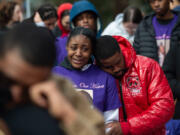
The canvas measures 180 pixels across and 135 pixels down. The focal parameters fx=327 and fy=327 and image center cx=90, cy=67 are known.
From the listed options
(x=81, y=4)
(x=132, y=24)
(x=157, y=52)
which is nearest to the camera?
(x=81, y=4)

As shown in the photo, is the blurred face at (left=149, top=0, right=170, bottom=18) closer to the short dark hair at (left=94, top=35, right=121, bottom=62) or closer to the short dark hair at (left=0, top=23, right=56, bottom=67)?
the short dark hair at (left=94, top=35, right=121, bottom=62)

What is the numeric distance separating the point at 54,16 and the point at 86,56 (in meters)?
2.27

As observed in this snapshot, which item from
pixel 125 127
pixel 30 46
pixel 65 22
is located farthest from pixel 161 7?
pixel 30 46

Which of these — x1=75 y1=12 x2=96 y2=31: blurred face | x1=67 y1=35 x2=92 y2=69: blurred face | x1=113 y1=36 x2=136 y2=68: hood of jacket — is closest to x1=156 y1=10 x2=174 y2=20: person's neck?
x1=75 y1=12 x2=96 y2=31: blurred face

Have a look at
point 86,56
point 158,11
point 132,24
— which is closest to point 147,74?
point 86,56

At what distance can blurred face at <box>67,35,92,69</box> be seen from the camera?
8.61 feet

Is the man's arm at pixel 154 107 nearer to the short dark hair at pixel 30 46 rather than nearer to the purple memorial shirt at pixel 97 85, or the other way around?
the purple memorial shirt at pixel 97 85

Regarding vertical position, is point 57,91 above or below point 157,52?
above

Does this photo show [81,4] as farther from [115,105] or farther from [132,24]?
[115,105]

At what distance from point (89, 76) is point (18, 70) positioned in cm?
151

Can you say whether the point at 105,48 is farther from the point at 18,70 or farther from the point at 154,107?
the point at 18,70

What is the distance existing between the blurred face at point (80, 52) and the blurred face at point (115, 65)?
0.14 m

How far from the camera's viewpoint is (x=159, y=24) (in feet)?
15.3

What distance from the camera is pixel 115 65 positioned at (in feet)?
8.48
